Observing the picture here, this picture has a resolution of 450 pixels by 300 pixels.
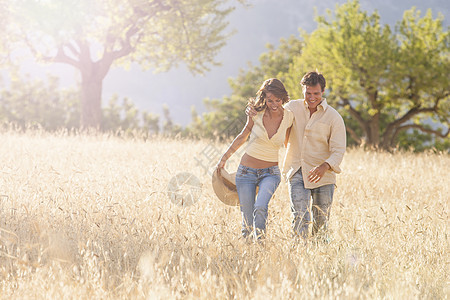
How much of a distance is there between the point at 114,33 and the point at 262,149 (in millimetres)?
16069

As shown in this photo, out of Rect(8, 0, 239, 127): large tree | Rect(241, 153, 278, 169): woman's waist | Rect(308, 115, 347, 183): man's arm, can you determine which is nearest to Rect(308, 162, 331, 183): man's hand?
Rect(308, 115, 347, 183): man's arm

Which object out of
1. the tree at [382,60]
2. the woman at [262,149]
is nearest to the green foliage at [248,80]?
the tree at [382,60]

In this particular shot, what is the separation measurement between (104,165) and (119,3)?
40.0 feet

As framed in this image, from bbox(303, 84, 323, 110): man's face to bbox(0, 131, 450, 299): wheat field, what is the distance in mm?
1267

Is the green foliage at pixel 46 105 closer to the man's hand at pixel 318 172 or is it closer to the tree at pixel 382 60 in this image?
the tree at pixel 382 60

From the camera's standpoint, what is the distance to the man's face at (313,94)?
385cm

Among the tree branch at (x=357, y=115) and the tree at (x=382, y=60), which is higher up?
the tree at (x=382, y=60)

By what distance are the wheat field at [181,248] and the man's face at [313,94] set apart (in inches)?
49.9

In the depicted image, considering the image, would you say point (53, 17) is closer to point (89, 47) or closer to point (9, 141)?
point (89, 47)

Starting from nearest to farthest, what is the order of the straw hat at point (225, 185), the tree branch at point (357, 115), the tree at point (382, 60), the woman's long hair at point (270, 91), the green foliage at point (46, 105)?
the woman's long hair at point (270, 91), the straw hat at point (225, 185), the tree at point (382, 60), the tree branch at point (357, 115), the green foliage at point (46, 105)

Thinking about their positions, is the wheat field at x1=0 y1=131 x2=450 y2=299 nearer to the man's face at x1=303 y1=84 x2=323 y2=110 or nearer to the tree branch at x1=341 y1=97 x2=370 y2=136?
the man's face at x1=303 y1=84 x2=323 y2=110

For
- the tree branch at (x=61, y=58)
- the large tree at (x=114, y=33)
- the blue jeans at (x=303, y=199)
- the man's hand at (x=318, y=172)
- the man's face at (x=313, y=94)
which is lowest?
the blue jeans at (x=303, y=199)

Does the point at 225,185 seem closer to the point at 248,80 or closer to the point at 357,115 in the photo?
the point at 357,115

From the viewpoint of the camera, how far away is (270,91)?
378cm
